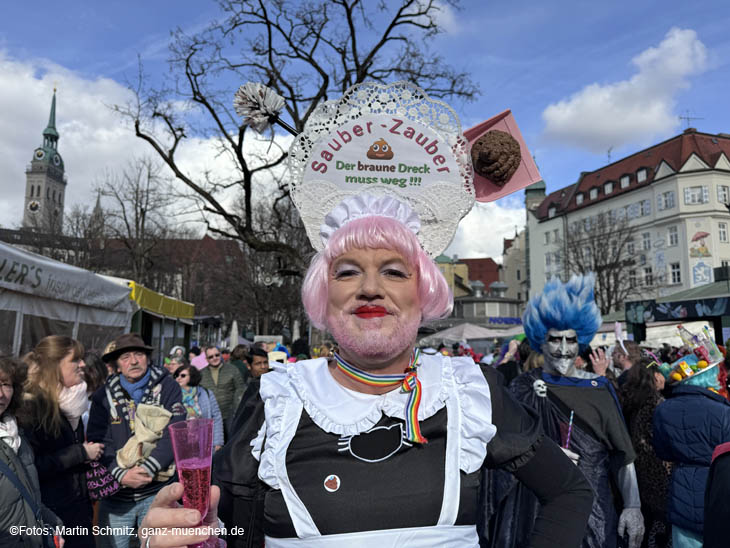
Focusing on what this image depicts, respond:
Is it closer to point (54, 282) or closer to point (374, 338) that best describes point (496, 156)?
point (374, 338)

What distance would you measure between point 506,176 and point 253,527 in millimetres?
1657

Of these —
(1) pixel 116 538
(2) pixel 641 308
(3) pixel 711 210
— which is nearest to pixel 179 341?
(1) pixel 116 538

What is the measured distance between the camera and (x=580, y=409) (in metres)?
3.52

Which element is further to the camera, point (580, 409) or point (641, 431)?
point (641, 431)

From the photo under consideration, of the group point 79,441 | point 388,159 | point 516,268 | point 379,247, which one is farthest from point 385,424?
point 516,268

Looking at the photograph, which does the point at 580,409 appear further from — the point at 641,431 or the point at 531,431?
the point at 531,431

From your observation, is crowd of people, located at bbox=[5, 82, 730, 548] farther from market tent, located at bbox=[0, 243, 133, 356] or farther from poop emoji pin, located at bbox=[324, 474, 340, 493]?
market tent, located at bbox=[0, 243, 133, 356]

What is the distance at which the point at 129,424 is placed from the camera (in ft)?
13.3

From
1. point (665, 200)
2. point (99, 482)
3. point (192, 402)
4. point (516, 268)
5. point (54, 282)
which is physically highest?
point (665, 200)

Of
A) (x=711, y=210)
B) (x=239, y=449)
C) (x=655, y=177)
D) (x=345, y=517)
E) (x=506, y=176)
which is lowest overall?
(x=345, y=517)

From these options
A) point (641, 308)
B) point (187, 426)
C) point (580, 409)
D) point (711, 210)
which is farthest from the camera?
point (711, 210)

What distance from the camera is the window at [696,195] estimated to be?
40069 millimetres

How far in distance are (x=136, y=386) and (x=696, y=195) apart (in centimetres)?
4511

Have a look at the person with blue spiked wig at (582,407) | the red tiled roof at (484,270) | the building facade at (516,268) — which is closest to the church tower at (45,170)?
the red tiled roof at (484,270)
